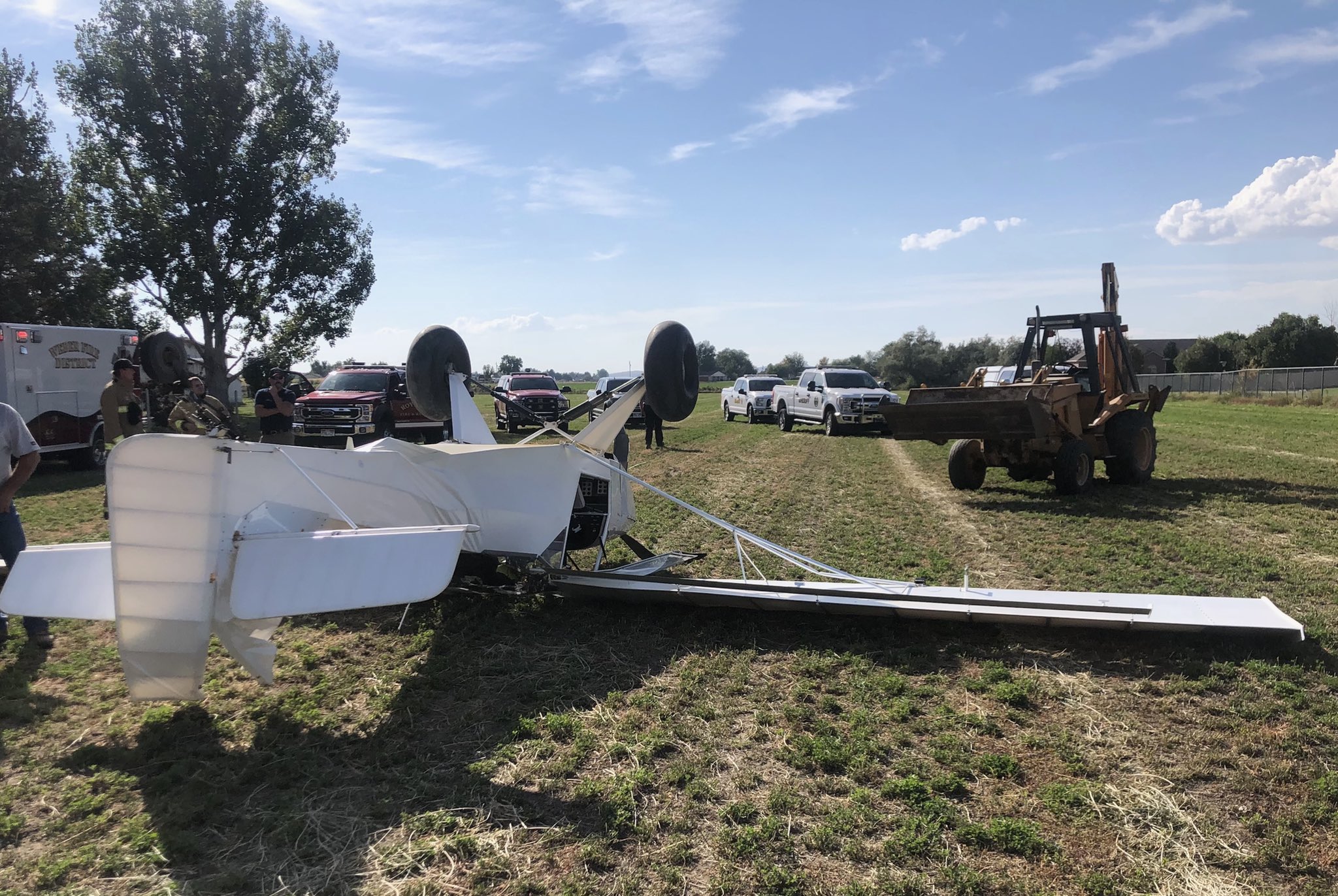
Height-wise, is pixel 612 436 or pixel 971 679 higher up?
pixel 612 436

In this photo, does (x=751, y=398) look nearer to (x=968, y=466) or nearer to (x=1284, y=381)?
(x=968, y=466)

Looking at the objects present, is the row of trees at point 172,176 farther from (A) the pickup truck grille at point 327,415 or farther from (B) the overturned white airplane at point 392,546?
(B) the overturned white airplane at point 392,546

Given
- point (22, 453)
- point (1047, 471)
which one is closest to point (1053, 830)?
point (22, 453)

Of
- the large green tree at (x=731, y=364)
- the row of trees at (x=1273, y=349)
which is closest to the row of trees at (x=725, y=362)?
the large green tree at (x=731, y=364)

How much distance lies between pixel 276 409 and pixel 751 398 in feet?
67.9

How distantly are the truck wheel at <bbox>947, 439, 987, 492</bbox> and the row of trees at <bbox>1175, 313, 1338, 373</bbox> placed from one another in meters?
62.0

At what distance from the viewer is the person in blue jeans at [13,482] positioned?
17.2 feet

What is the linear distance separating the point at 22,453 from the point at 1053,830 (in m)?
6.48

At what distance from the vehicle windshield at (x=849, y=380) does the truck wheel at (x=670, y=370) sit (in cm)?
1767

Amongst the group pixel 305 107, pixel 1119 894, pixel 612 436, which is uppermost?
pixel 305 107

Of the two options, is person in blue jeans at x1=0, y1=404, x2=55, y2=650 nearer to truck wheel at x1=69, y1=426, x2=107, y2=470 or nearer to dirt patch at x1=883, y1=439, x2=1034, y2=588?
dirt patch at x1=883, y1=439, x2=1034, y2=588

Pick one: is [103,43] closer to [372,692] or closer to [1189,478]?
[372,692]

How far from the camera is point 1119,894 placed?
2.65m

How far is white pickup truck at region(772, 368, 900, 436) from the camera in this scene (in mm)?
22688
